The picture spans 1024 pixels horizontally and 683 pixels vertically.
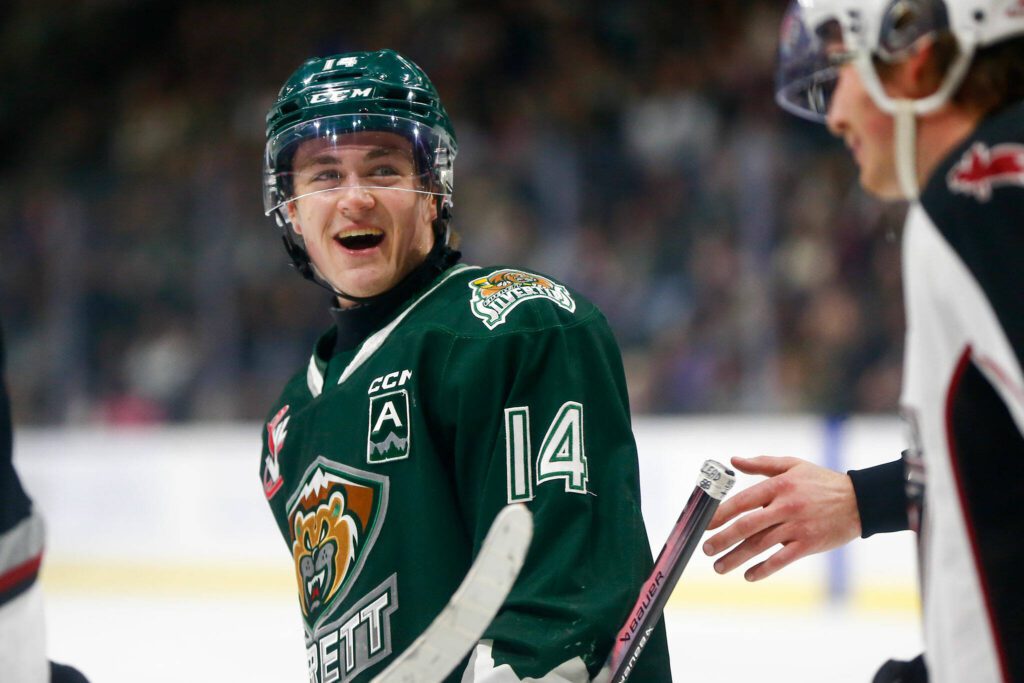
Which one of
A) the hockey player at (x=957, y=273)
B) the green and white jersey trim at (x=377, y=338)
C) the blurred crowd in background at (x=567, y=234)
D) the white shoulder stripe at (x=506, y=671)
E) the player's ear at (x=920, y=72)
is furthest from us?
the blurred crowd in background at (x=567, y=234)

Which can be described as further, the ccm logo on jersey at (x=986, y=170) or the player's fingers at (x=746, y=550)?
the player's fingers at (x=746, y=550)

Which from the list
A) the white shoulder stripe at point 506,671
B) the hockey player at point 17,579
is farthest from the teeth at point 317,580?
the hockey player at point 17,579

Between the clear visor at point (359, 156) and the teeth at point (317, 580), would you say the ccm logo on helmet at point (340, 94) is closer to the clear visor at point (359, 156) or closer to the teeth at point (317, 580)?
the clear visor at point (359, 156)

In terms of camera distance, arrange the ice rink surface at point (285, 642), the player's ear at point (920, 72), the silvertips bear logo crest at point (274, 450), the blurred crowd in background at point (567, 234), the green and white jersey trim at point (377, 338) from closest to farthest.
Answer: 1. the player's ear at point (920, 72)
2. the green and white jersey trim at point (377, 338)
3. the silvertips bear logo crest at point (274, 450)
4. the ice rink surface at point (285, 642)
5. the blurred crowd in background at point (567, 234)

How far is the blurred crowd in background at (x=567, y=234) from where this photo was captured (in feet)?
16.4

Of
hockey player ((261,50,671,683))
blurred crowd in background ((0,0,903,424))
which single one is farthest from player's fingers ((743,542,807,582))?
blurred crowd in background ((0,0,903,424))

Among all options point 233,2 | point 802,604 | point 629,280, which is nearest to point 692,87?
point 629,280

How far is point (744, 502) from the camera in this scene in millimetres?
1401

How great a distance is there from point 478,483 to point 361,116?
0.48 metres

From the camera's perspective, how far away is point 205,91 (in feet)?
24.6

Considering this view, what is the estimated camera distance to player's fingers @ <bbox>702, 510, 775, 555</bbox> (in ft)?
4.57

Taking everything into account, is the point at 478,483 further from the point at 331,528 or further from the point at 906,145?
the point at 906,145

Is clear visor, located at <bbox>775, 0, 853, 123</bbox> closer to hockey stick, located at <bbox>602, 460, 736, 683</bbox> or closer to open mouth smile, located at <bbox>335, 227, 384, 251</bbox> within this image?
hockey stick, located at <bbox>602, 460, 736, 683</bbox>

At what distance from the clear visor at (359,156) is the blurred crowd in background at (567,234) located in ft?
10.1
